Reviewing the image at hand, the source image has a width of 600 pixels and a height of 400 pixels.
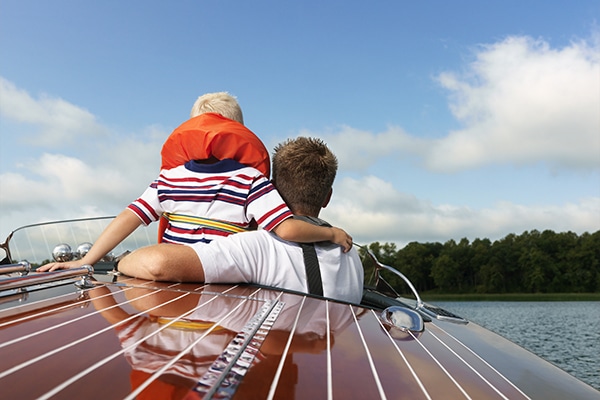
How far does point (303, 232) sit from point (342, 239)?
0.81ft

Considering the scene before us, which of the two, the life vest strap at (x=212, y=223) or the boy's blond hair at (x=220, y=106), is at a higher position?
the boy's blond hair at (x=220, y=106)

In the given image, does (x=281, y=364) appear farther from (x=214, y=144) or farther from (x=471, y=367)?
(x=214, y=144)

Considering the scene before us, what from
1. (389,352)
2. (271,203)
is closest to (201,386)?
(389,352)

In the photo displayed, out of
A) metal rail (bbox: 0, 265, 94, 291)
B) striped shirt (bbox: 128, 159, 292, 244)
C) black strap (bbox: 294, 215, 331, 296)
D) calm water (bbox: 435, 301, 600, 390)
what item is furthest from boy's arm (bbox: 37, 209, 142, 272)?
calm water (bbox: 435, 301, 600, 390)

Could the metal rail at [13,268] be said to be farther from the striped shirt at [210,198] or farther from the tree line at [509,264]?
the tree line at [509,264]

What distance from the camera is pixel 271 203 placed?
2555 millimetres

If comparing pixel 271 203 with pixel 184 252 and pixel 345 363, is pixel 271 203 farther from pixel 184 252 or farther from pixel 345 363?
pixel 345 363

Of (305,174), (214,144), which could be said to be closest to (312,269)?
(305,174)

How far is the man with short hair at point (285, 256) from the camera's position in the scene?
2285mm

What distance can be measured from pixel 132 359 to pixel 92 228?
293 centimetres

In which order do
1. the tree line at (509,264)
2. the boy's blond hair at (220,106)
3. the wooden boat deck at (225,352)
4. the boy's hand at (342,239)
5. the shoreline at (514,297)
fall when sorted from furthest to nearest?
the tree line at (509,264), the shoreline at (514,297), the boy's blond hair at (220,106), the boy's hand at (342,239), the wooden boat deck at (225,352)

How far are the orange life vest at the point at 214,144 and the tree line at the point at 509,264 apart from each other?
207 feet

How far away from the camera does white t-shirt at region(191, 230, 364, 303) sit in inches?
91.3

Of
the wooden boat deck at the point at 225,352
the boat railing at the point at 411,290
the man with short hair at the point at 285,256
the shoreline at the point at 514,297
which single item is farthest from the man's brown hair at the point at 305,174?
the shoreline at the point at 514,297
